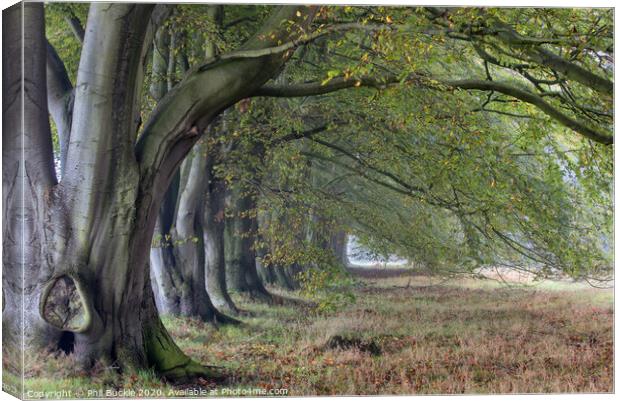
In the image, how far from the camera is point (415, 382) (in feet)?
32.9

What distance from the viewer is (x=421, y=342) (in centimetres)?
1039

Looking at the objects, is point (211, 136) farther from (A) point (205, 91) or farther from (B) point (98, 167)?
(B) point (98, 167)

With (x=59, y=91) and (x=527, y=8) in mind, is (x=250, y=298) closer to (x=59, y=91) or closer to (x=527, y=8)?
(x=59, y=91)

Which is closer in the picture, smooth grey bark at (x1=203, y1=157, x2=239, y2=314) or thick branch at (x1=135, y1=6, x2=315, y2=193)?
thick branch at (x1=135, y1=6, x2=315, y2=193)

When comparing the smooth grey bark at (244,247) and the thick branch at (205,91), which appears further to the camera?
the smooth grey bark at (244,247)

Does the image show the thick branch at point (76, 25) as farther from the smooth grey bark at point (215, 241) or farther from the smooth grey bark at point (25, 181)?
the smooth grey bark at point (215, 241)

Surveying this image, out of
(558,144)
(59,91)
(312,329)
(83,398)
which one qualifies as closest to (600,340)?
(558,144)

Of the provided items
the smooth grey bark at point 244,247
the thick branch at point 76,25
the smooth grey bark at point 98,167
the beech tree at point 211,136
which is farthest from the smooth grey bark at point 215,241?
the thick branch at point 76,25

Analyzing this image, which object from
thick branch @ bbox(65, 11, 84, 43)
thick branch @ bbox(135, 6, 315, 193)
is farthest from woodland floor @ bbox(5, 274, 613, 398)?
thick branch @ bbox(65, 11, 84, 43)

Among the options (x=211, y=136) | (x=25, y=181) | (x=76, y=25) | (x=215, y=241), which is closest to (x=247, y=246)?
(x=215, y=241)

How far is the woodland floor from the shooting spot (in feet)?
32.7

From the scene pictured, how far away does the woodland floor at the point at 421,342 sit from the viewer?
32.7 ft

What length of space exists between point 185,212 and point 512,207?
409 centimetres

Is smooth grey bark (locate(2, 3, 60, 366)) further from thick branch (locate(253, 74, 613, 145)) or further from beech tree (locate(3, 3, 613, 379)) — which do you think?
thick branch (locate(253, 74, 613, 145))
